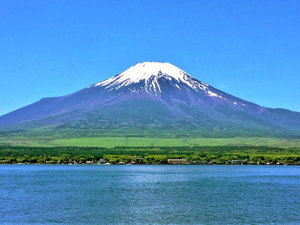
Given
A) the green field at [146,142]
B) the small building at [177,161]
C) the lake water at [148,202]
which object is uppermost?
the green field at [146,142]

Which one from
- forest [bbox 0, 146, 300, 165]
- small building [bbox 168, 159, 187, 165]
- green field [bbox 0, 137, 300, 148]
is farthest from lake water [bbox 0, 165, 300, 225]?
green field [bbox 0, 137, 300, 148]

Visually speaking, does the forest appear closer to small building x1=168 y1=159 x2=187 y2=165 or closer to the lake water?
small building x1=168 y1=159 x2=187 y2=165

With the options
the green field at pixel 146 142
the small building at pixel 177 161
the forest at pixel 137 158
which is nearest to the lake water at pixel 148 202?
the small building at pixel 177 161

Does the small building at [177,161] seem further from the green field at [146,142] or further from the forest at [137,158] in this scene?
the green field at [146,142]

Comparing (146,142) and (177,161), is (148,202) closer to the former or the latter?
(177,161)

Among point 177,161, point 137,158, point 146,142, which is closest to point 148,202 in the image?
point 177,161

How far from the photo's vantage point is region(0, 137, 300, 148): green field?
471 feet

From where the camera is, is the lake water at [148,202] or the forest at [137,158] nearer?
the lake water at [148,202]

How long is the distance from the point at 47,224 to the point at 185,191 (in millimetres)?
22516

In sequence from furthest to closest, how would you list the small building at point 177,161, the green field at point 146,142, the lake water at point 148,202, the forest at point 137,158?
the green field at point 146,142 < the forest at point 137,158 < the small building at point 177,161 < the lake water at point 148,202

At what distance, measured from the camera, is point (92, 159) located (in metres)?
107

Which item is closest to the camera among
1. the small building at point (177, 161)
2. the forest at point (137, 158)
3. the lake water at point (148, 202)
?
the lake water at point (148, 202)

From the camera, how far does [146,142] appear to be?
148125mm

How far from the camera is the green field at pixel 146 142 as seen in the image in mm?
143500
